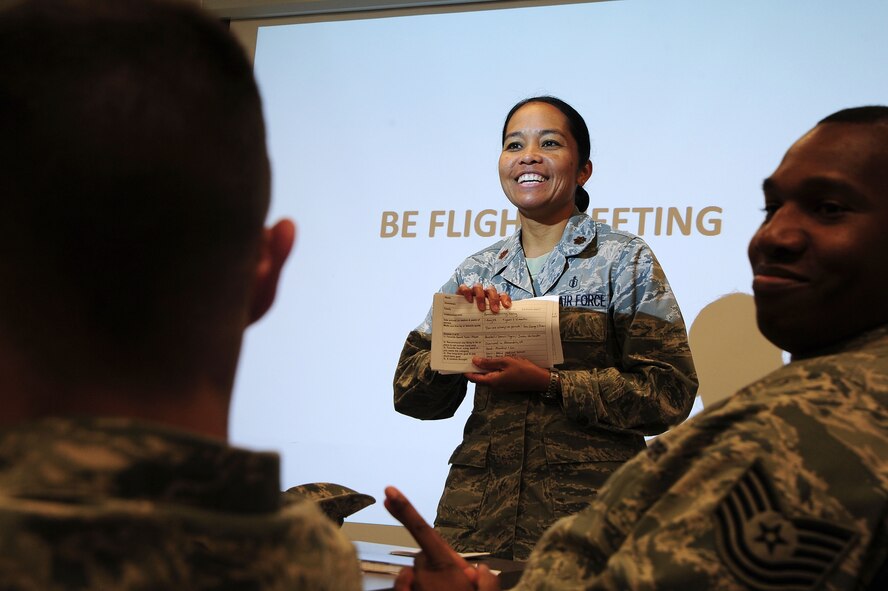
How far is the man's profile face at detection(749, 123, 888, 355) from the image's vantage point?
3.16 feet

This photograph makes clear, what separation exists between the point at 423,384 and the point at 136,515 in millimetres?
1775

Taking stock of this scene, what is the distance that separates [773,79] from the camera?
10.9 ft

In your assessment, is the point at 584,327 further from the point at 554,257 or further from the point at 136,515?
the point at 136,515

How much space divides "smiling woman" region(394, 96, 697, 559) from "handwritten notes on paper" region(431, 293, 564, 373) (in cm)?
3

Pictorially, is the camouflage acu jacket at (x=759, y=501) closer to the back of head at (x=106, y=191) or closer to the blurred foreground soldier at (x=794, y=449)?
the blurred foreground soldier at (x=794, y=449)

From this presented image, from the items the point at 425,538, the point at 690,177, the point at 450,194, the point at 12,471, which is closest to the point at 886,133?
the point at 425,538

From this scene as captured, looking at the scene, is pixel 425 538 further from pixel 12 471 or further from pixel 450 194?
pixel 450 194

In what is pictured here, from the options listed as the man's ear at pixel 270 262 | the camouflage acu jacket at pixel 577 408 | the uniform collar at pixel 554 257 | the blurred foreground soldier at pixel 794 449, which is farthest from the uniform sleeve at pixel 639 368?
the man's ear at pixel 270 262

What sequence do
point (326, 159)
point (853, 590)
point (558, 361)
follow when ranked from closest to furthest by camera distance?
point (853, 590) → point (558, 361) → point (326, 159)

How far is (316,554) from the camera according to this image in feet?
1.80

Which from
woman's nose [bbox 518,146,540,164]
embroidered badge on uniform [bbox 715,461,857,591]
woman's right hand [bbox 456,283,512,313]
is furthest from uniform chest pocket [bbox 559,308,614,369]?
embroidered badge on uniform [bbox 715,461,857,591]

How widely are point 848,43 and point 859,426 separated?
2.82m

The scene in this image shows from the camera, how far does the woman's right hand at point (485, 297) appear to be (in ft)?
7.04

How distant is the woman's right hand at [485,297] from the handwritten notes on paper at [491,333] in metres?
0.01
